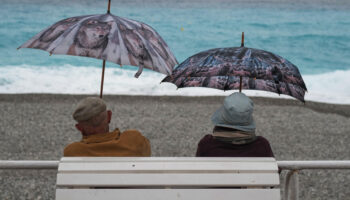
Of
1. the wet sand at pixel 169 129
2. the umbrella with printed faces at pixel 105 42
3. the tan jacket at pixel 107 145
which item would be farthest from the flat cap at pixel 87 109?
the wet sand at pixel 169 129

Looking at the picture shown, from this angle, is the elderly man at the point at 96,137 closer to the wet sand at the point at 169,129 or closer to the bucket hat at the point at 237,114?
the bucket hat at the point at 237,114

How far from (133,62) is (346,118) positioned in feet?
26.4

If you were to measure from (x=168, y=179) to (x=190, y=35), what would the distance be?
1142 inches

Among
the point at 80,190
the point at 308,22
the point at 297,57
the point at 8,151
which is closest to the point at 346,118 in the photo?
the point at 8,151

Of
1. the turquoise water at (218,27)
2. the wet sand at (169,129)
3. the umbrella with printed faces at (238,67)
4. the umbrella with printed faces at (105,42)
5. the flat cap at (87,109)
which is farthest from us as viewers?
the turquoise water at (218,27)

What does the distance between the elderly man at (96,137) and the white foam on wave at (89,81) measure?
1223 centimetres

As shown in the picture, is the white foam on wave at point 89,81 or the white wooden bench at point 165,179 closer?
the white wooden bench at point 165,179

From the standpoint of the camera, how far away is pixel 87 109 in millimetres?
2086

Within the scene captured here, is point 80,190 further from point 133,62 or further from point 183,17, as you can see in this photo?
point 183,17

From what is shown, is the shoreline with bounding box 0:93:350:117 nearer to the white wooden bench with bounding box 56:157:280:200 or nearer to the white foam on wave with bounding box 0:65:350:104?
the white foam on wave with bounding box 0:65:350:104

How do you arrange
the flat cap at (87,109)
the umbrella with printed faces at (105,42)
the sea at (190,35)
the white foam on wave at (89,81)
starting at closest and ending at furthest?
1. the flat cap at (87,109)
2. the umbrella with printed faces at (105,42)
3. the white foam on wave at (89,81)
4. the sea at (190,35)

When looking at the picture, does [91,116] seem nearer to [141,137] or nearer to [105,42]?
[141,137]

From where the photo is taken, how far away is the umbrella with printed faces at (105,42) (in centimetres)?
251

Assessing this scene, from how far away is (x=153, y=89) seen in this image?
1568 cm
